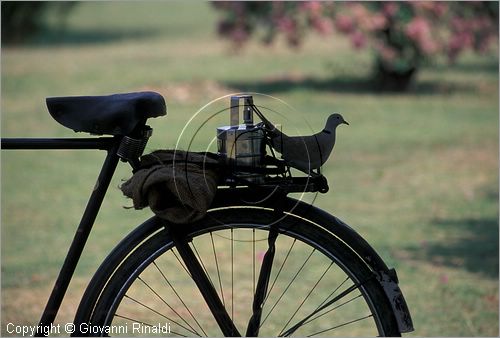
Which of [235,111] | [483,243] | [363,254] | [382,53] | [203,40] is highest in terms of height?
[203,40]

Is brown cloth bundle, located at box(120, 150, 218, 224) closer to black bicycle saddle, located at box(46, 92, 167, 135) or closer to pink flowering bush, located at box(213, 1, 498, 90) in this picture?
black bicycle saddle, located at box(46, 92, 167, 135)

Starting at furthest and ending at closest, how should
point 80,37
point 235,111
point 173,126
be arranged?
point 80,37 < point 173,126 < point 235,111

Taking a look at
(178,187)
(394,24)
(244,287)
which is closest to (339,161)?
(244,287)

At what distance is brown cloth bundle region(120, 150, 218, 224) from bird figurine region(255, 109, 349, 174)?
215 millimetres

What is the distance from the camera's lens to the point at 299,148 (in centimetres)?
330

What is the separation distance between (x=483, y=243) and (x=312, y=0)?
9.66 meters

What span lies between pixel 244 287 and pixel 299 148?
324 cm

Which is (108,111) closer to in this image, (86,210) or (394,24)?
(86,210)

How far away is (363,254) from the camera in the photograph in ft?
11.0

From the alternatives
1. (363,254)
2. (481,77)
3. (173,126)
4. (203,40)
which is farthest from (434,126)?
(203,40)

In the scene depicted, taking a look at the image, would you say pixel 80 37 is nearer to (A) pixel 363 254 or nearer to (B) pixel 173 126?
(B) pixel 173 126

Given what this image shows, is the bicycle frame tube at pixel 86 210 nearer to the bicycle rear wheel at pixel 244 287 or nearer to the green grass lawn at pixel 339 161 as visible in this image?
the bicycle rear wheel at pixel 244 287

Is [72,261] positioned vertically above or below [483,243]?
below

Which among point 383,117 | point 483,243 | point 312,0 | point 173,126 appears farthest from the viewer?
point 312,0
